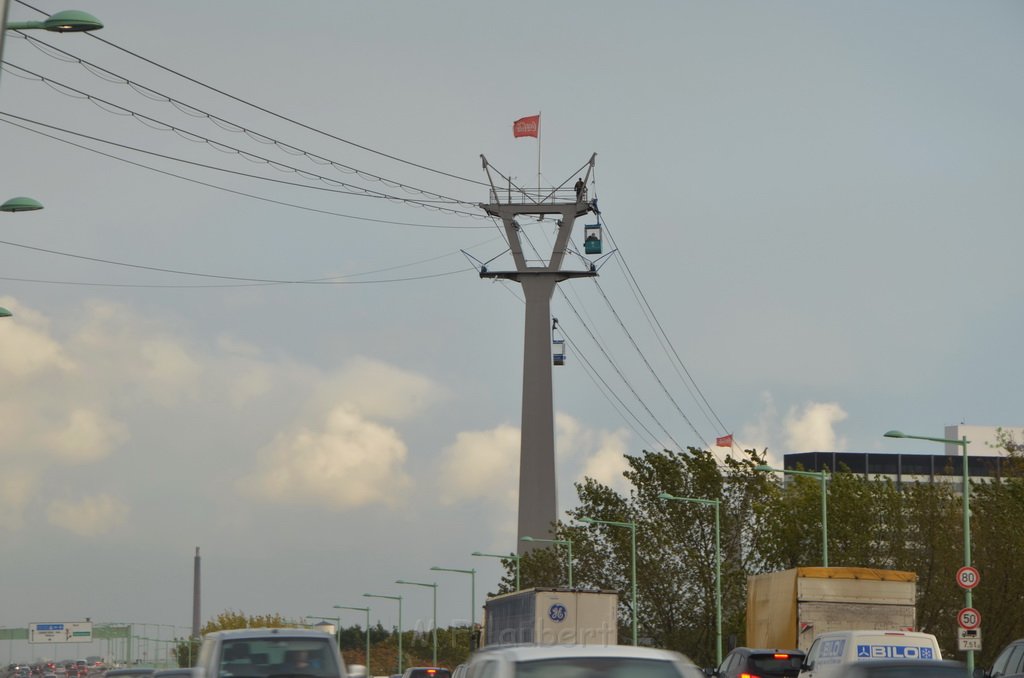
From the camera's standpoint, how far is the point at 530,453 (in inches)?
3226

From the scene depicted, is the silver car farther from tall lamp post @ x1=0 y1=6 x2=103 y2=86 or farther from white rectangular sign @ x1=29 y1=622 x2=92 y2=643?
white rectangular sign @ x1=29 y1=622 x2=92 y2=643

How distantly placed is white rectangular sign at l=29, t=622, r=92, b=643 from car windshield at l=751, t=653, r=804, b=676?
5586 inches

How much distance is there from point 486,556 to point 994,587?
41664 millimetres

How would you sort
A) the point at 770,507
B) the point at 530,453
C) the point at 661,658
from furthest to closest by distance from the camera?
the point at 530,453 → the point at 770,507 → the point at 661,658

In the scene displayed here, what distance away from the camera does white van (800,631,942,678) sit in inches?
1014

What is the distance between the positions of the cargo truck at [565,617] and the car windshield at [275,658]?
2114 centimetres

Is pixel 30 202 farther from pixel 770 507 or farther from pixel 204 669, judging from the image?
pixel 770 507

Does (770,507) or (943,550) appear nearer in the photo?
(943,550)

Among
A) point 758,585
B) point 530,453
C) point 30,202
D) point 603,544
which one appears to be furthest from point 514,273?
point 30,202

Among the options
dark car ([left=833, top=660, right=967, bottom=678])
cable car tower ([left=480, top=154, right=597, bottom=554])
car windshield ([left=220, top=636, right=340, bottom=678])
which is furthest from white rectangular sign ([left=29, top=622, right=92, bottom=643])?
dark car ([left=833, top=660, right=967, bottom=678])

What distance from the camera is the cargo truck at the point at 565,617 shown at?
135 ft

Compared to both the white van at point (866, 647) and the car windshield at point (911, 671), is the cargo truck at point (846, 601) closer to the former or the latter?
the white van at point (866, 647)

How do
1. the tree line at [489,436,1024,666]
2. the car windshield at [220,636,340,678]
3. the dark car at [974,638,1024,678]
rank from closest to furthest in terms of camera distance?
the car windshield at [220,636,340,678] → the dark car at [974,638,1024,678] → the tree line at [489,436,1024,666]

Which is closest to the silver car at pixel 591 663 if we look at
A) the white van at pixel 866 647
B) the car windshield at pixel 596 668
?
the car windshield at pixel 596 668
